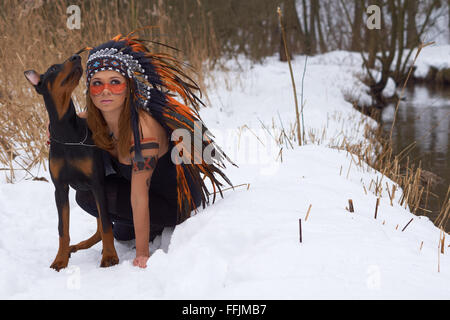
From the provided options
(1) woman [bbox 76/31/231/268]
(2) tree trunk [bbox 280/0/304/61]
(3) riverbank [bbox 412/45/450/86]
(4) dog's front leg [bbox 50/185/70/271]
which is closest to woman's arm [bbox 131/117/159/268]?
(1) woman [bbox 76/31/231/268]

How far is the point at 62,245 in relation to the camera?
1822 millimetres

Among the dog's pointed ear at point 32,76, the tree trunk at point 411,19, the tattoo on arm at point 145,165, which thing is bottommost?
the tattoo on arm at point 145,165

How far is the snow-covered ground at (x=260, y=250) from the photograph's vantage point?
134 centimetres

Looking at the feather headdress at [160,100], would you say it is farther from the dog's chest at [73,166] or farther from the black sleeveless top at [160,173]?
the dog's chest at [73,166]

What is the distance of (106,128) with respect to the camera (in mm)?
1841

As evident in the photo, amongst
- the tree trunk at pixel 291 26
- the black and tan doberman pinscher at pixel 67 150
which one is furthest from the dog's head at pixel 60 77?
the tree trunk at pixel 291 26

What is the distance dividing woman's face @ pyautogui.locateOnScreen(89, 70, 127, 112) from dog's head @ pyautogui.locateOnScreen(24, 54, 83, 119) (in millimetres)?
86

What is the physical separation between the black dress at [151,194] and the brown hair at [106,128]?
0.26ft

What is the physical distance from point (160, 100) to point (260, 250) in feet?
2.45

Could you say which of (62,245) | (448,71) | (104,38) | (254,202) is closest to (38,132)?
→ (104,38)

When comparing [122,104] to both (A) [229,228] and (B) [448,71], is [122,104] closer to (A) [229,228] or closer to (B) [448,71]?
(A) [229,228]

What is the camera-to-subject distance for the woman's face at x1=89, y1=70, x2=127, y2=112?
170cm

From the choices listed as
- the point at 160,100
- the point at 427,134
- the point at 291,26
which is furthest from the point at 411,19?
the point at 160,100

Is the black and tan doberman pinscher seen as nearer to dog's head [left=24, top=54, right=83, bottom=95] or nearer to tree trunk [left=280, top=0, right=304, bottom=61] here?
dog's head [left=24, top=54, right=83, bottom=95]
